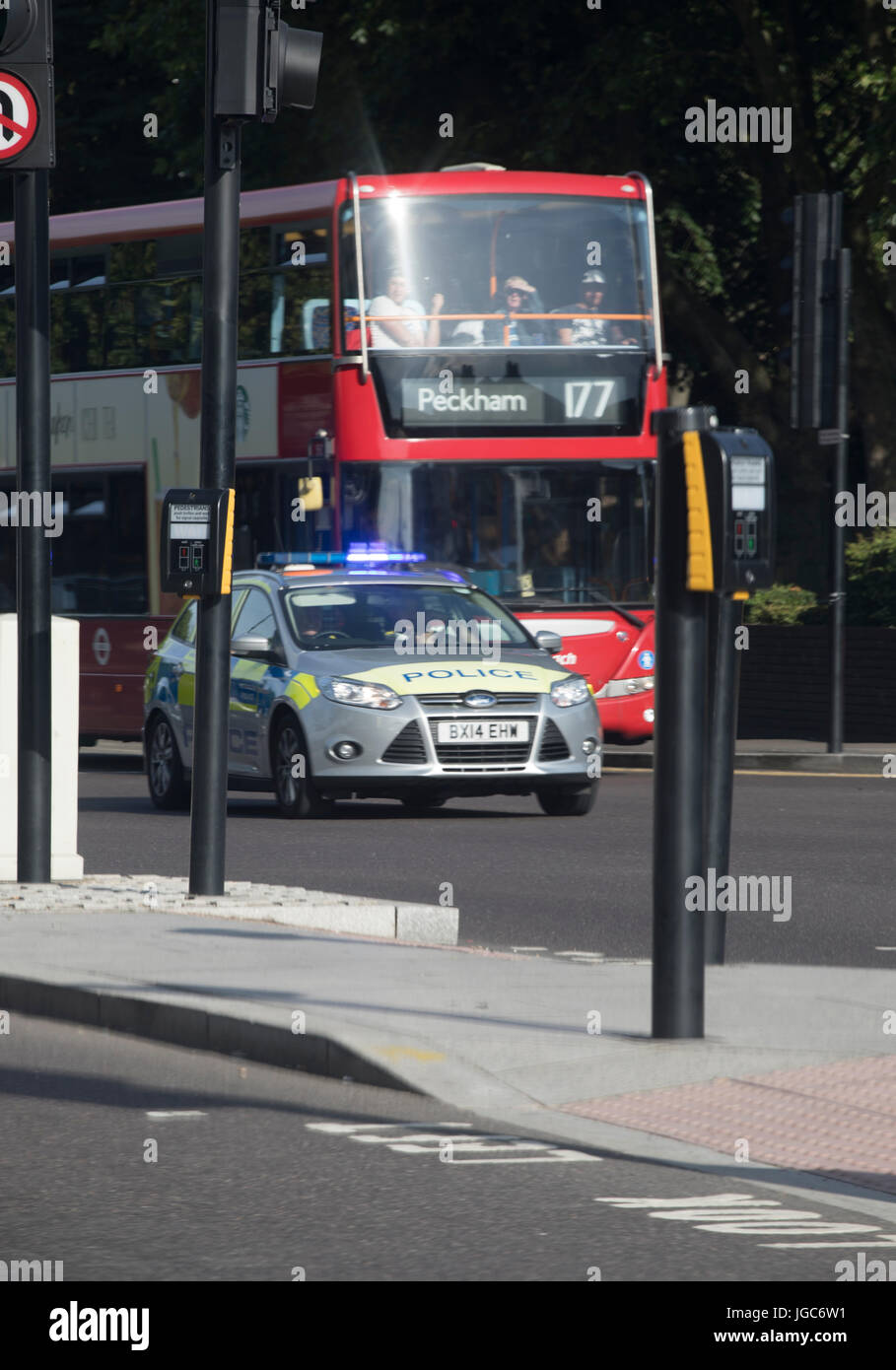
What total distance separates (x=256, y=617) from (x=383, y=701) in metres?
1.99

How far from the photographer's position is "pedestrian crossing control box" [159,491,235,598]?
1098 centimetres

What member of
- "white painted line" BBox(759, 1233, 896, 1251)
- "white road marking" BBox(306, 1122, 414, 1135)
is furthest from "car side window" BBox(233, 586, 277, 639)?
"white painted line" BBox(759, 1233, 896, 1251)

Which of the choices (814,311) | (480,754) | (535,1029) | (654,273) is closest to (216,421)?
(535,1029)

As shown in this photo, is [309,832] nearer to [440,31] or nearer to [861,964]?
[861,964]

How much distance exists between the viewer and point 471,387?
21500mm

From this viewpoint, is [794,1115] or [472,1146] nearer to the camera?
[472,1146]

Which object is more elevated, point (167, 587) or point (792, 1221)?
point (167, 587)

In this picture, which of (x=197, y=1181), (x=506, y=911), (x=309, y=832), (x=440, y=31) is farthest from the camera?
(x=440, y=31)

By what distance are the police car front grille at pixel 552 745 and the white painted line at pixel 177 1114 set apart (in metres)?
9.34

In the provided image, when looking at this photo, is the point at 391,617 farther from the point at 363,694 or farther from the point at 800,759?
the point at 800,759

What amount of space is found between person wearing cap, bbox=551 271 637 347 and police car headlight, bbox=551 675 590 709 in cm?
518
